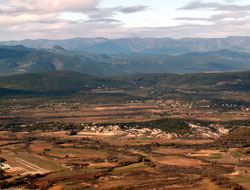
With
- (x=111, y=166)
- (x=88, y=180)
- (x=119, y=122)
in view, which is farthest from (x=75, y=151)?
(x=119, y=122)

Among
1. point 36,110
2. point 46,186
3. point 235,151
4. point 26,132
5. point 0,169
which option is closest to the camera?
point 46,186

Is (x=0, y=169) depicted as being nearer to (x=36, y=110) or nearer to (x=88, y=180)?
(x=88, y=180)

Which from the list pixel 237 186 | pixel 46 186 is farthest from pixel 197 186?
pixel 46 186

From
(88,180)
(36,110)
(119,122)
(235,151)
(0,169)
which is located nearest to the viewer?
(88,180)

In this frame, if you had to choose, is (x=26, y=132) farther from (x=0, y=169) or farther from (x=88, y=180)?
(x=88, y=180)

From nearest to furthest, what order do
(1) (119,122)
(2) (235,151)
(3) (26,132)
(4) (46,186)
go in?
1. (4) (46,186)
2. (2) (235,151)
3. (3) (26,132)
4. (1) (119,122)

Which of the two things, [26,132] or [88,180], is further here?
[26,132]

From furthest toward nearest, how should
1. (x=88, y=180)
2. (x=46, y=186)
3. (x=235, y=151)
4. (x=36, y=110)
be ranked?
(x=36, y=110)
(x=235, y=151)
(x=88, y=180)
(x=46, y=186)

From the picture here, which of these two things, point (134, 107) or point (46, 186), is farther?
point (134, 107)
